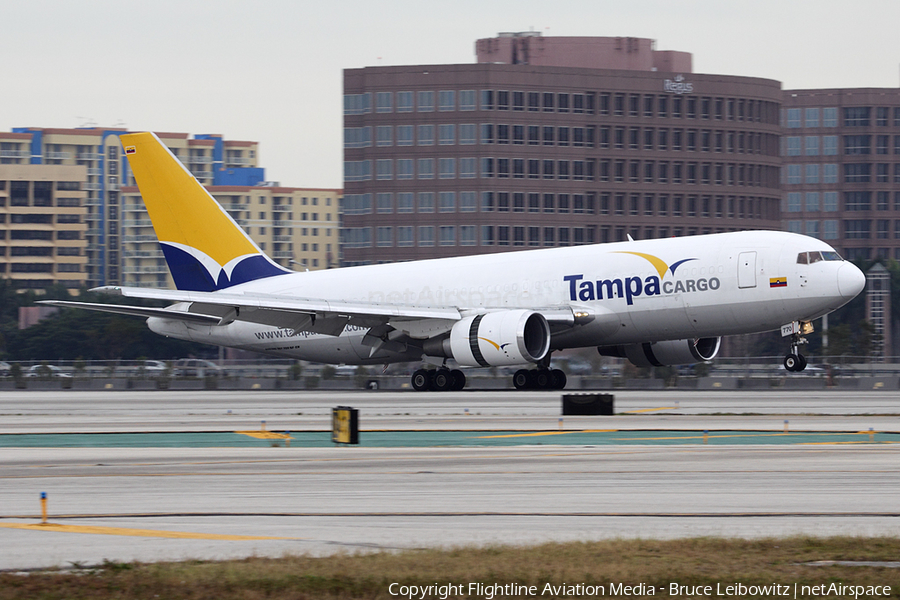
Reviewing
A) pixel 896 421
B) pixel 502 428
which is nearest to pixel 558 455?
pixel 502 428

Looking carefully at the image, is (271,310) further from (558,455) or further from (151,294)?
(558,455)

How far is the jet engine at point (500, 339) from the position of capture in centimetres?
3900

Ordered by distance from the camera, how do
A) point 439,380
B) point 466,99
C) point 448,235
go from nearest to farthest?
point 439,380 → point 466,99 → point 448,235

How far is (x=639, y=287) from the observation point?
40.0 meters

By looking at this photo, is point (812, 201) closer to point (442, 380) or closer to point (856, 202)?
point (856, 202)

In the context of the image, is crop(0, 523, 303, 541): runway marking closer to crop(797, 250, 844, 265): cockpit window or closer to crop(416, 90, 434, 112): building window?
crop(797, 250, 844, 265): cockpit window

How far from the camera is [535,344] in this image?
4056 cm

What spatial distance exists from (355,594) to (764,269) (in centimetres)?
3101

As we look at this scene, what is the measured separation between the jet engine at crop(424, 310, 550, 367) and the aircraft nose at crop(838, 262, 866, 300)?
955 cm

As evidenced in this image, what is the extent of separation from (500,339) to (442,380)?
17.0 feet

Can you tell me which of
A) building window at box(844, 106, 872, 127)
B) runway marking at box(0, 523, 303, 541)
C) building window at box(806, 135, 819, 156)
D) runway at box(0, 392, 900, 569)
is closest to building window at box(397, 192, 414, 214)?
building window at box(806, 135, 819, 156)

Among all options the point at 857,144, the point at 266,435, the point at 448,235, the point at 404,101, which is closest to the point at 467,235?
the point at 448,235

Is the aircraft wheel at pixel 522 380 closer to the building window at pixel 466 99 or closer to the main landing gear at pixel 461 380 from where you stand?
the main landing gear at pixel 461 380

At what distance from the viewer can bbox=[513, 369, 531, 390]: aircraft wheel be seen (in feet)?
141
